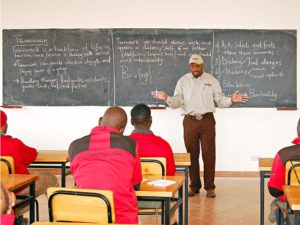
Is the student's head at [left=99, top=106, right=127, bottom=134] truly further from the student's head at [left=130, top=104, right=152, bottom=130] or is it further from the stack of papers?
the student's head at [left=130, top=104, right=152, bottom=130]

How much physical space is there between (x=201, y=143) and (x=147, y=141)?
2.43 m

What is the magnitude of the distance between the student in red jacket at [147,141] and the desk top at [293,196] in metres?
1.10

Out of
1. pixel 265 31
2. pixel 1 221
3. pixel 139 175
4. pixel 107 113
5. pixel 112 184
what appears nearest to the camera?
pixel 1 221

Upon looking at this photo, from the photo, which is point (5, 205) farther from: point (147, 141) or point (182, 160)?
point (182, 160)

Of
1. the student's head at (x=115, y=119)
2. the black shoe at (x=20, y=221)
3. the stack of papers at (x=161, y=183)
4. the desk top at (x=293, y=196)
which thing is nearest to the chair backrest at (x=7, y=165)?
the black shoe at (x=20, y=221)

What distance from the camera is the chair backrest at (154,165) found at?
370 cm

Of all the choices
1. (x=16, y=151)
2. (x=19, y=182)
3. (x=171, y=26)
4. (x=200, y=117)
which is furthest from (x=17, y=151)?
(x=171, y=26)

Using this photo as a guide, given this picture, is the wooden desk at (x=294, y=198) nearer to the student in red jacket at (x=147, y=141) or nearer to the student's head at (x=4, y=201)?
the student in red jacket at (x=147, y=141)

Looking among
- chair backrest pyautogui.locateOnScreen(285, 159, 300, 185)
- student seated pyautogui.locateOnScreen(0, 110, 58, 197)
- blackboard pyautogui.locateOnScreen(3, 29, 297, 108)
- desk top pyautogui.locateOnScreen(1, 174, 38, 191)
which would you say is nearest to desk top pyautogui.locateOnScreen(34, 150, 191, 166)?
student seated pyautogui.locateOnScreen(0, 110, 58, 197)

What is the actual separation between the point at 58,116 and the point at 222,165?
2.64m

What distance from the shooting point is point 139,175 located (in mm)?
3064

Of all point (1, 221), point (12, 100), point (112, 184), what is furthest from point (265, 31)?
point (1, 221)

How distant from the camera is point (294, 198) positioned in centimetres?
277

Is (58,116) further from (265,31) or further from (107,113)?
(107,113)
